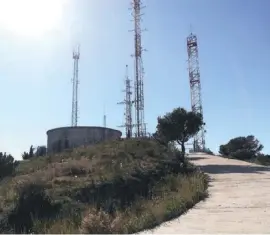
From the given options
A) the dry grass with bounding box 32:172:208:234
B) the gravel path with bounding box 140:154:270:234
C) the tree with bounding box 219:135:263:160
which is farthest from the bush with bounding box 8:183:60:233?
the tree with bounding box 219:135:263:160

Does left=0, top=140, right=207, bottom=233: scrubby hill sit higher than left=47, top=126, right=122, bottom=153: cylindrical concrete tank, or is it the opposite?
left=47, top=126, right=122, bottom=153: cylindrical concrete tank

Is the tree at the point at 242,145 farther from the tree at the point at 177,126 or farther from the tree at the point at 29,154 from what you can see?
the tree at the point at 177,126

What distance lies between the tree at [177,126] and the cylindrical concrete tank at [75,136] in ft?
57.1

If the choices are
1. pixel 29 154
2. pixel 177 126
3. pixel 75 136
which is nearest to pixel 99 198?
pixel 177 126

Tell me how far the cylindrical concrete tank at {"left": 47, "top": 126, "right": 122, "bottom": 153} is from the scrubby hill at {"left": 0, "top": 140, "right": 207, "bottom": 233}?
32011 millimetres

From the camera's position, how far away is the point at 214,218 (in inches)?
408

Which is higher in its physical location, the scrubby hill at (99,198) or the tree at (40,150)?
the tree at (40,150)

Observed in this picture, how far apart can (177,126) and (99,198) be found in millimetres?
25759

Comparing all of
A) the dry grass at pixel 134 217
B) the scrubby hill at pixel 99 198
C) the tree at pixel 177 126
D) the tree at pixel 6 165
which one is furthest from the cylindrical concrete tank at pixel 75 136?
the dry grass at pixel 134 217

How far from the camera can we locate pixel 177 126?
1596 inches

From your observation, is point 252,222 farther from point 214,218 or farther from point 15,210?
point 15,210

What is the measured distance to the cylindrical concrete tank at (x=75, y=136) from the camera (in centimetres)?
5697

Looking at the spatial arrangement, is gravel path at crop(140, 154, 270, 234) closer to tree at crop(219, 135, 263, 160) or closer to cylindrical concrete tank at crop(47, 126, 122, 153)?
cylindrical concrete tank at crop(47, 126, 122, 153)

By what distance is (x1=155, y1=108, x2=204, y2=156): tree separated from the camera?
132 ft
